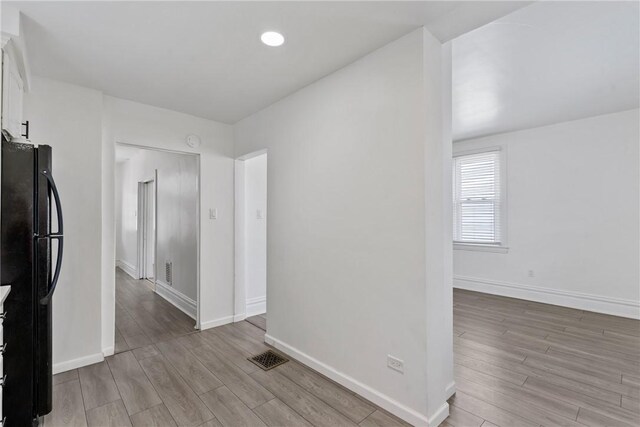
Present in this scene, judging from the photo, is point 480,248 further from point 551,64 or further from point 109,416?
point 109,416

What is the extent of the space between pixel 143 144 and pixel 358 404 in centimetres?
325

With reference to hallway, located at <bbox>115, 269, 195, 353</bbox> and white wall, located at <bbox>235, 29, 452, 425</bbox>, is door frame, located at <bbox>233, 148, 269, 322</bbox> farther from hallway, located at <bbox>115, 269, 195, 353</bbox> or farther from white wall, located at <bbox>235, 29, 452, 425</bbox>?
white wall, located at <bbox>235, 29, 452, 425</bbox>

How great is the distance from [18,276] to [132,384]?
3.96 feet

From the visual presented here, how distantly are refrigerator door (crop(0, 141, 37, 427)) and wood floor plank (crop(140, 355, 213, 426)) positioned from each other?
2.52 feet

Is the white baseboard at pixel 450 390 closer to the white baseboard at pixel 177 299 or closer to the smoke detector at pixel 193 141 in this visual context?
the white baseboard at pixel 177 299

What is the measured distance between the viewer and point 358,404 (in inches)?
84.8

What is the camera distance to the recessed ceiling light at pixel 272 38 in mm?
2031

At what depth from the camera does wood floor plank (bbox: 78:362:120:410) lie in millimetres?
2215

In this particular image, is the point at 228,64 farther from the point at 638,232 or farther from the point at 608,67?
the point at 638,232

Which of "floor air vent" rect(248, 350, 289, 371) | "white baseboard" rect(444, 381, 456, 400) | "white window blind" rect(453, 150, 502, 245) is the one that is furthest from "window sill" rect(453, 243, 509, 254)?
"floor air vent" rect(248, 350, 289, 371)

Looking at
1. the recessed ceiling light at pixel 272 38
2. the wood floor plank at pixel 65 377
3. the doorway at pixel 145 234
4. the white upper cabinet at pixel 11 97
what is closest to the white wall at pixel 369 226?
the recessed ceiling light at pixel 272 38

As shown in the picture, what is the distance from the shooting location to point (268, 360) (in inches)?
112

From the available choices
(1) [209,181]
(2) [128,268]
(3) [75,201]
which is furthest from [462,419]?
(2) [128,268]

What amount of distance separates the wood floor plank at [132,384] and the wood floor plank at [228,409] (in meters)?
0.38
